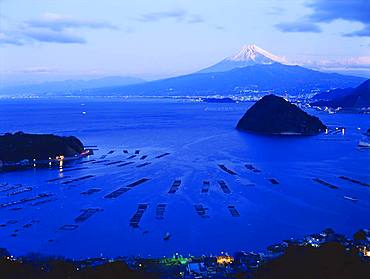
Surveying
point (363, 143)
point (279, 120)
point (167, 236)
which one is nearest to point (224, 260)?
point (167, 236)

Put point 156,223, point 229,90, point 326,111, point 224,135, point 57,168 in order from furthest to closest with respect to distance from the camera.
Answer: point 229,90, point 326,111, point 224,135, point 57,168, point 156,223

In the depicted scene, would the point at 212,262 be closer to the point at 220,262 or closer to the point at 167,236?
the point at 220,262

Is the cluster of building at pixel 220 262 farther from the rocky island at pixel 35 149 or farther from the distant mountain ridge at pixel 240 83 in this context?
the distant mountain ridge at pixel 240 83

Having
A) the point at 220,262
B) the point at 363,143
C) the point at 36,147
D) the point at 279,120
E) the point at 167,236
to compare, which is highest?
the point at 279,120

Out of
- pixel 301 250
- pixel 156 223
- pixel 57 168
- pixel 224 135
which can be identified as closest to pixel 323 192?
pixel 156 223

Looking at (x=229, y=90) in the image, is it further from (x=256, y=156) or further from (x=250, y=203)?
(x=250, y=203)

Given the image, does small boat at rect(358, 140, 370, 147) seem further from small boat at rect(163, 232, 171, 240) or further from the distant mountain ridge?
the distant mountain ridge
